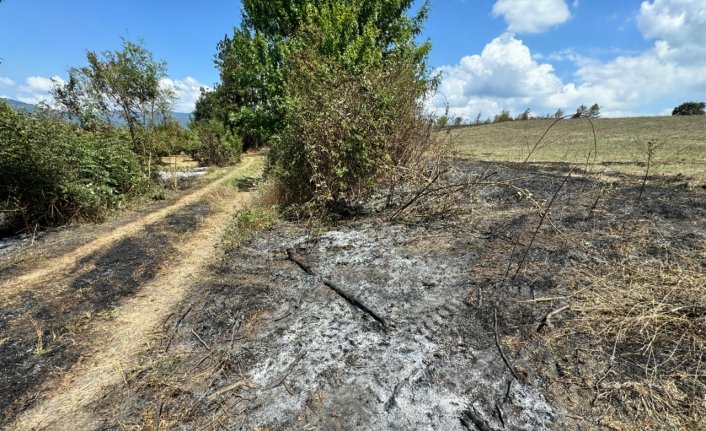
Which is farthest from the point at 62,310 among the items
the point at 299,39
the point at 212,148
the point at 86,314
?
the point at 212,148

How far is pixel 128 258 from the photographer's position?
18.5ft

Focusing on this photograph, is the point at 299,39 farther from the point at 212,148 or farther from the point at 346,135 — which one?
the point at 212,148

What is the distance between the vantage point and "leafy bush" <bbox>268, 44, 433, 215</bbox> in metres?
6.57

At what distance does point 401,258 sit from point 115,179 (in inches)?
318

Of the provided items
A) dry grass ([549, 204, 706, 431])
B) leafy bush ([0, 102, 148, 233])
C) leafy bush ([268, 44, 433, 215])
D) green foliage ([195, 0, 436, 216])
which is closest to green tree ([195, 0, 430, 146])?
green foliage ([195, 0, 436, 216])

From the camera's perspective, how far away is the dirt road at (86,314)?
2.90 m

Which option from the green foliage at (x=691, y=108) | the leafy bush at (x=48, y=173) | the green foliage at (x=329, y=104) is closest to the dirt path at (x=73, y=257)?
the leafy bush at (x=48, y=173)

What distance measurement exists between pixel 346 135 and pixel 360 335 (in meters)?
4.16

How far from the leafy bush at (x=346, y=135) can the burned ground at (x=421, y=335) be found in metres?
1.62

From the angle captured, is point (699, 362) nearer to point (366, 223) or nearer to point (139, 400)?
point (139, 400)

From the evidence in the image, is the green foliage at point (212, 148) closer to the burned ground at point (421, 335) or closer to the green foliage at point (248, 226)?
the green foliage at point (248, 226)

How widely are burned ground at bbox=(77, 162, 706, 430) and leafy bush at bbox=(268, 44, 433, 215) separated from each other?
1.62 meters

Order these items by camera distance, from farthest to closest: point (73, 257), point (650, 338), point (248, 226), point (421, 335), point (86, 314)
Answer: point (248, 226), point (73, 257), point (86, 314), point (421, 335), point (650, 338)

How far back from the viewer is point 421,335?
314 cm
